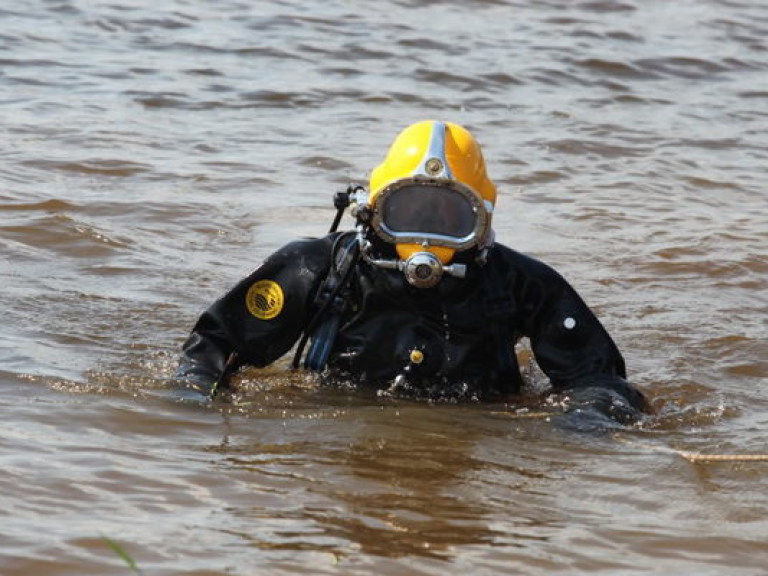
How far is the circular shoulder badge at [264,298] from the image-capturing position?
5121 mm

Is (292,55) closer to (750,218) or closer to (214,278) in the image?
(750,218)

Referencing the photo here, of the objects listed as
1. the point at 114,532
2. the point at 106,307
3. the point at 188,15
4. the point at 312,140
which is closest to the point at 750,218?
the point at 312,140

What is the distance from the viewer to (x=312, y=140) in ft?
32.9

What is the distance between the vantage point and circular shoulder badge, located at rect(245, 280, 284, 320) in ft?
16.8

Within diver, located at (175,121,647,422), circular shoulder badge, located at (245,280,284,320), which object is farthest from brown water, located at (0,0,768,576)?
circular shoulder badge, located at (245,280,284,320)

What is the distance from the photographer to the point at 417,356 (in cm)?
509

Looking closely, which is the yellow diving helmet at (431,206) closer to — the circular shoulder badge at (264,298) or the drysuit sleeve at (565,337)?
the drysuit sleeve at (565,337)

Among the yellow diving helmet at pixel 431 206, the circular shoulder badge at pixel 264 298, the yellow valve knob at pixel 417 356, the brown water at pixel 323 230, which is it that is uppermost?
the yellow diving helmet at pixel 431 206

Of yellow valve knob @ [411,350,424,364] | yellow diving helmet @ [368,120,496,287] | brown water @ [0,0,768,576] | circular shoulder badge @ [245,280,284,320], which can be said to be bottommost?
brown water @ [0,0,768,576]

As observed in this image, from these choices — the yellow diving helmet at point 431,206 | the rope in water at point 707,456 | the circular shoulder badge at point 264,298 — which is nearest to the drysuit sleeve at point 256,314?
the circular shoulder badge at point 264,298

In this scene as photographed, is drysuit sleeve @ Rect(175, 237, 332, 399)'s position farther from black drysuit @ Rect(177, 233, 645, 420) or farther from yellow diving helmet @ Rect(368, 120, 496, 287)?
yellow diving helmet @ Rect(368, 120, 496, 287)

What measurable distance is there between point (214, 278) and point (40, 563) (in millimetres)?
3562

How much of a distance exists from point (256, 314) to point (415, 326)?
19.6 inches

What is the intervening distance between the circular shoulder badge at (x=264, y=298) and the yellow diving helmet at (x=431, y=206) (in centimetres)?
40
